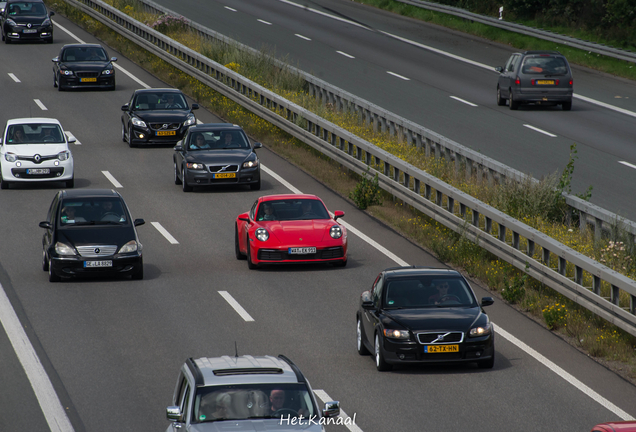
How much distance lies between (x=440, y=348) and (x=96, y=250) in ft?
24.1

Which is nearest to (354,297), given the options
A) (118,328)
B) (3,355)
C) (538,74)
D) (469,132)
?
(118,328)

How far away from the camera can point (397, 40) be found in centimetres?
4894

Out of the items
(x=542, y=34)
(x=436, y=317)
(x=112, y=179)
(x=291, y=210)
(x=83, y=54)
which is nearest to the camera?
(x=436, y=317)

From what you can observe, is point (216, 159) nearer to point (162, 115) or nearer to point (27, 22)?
point (162, 115)

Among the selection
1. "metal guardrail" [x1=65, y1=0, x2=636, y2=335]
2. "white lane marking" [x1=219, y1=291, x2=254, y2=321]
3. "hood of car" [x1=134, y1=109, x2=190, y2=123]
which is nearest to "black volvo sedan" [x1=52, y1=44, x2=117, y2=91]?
"metal guardrail" [x1=65, y1=0, x2=636, y2=335]

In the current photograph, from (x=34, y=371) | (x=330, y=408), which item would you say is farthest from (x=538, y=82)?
(x=330, y=408)

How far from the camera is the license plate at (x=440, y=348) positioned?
1265 cm

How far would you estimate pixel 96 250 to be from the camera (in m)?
18.0

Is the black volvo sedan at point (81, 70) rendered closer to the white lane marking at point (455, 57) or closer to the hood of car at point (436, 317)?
the white lane marking at point (455, 57)

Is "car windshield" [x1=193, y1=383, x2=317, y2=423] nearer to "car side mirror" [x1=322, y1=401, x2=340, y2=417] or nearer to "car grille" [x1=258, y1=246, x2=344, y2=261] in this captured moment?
"car side mirror" [x1=322, y1=401, x2=340, y2=417]

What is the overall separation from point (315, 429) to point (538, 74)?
27.1m

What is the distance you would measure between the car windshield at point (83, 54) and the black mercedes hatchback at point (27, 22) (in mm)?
10640

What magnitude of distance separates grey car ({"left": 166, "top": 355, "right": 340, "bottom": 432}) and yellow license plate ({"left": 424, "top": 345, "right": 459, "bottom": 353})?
4255mm

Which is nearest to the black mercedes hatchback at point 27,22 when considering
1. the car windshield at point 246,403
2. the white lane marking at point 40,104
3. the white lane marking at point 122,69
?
the white lane marking at point 122,69
